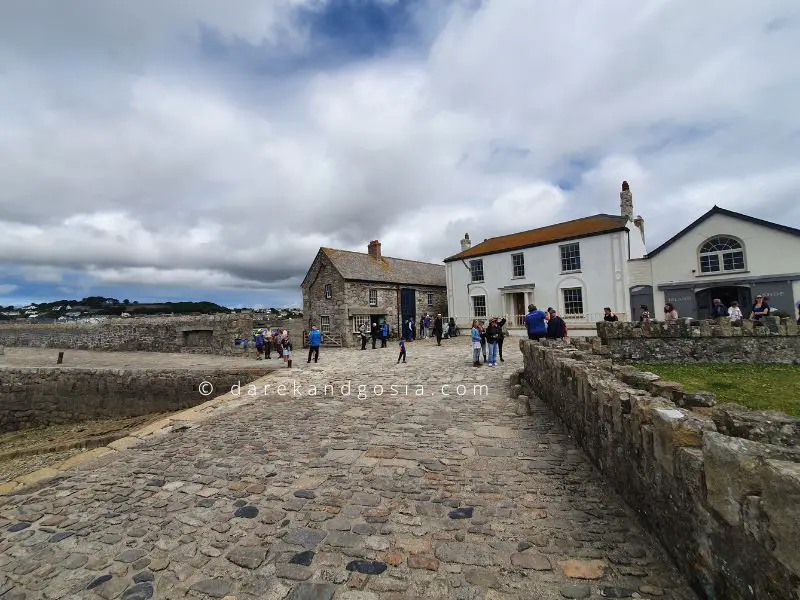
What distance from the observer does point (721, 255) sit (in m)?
19.2

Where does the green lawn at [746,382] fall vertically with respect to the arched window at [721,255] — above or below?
below

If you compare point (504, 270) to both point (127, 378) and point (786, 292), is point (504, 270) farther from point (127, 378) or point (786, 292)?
point (127, 378)

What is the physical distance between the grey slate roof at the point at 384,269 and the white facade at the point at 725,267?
1532 centimetres

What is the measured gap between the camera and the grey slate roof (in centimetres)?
2714

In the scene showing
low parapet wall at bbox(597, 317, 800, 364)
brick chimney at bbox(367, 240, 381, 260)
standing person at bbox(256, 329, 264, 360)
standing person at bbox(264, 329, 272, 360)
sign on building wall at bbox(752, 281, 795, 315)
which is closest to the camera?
low parapet wall at bbox(597, 317, 800, 364)

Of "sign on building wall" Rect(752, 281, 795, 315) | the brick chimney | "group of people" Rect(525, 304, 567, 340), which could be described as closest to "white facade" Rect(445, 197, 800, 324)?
"sign on building wall" Rect(752, 281, 795, 315)

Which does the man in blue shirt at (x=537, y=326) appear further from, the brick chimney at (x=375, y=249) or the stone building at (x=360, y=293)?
the brick chimney at (x=375, y=249)

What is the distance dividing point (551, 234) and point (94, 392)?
25.9 metres

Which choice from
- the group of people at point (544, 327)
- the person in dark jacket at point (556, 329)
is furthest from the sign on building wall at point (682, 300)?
the person in dark jacket at point (556, 329)

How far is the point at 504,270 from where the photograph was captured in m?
26.5

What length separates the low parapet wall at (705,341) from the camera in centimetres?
1157

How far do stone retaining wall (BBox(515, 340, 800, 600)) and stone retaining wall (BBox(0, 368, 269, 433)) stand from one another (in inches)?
484

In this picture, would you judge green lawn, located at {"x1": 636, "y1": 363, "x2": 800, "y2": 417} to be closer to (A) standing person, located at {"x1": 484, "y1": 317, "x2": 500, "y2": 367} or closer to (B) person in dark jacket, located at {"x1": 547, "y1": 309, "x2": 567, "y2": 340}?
(B) person in dark jacket, located at {"x1": 547, "y1": 309, "x2": 567, "y2": 340}

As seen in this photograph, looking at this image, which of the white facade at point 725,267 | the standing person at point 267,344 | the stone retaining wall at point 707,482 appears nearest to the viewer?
the stone retaining wall at point 707,482
